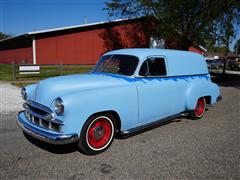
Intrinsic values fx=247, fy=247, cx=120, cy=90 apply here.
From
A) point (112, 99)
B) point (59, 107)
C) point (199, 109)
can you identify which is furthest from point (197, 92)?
point (59, 107)

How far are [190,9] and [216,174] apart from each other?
14960 millimetres

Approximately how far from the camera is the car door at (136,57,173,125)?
495 centimetres

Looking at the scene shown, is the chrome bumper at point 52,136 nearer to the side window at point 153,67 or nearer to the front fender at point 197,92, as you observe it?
the side window at point 153,67

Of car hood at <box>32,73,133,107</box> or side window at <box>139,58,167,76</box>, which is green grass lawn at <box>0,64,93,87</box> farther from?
side window at <box>139,58,167,76</box>

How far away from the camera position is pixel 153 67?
5.36m

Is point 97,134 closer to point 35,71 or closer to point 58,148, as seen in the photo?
point 58,148

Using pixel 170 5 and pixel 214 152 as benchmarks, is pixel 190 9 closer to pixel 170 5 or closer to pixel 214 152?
pixel 170 5

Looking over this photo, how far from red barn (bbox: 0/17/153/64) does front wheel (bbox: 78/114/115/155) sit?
51.2 ft

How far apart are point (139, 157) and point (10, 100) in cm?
638

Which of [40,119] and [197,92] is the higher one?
[197,92]

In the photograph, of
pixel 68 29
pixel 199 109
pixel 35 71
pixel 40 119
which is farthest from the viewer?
pixel 68 29

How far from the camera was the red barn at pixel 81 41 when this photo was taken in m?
20.0

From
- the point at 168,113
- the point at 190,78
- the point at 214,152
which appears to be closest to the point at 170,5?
the point at 190,78

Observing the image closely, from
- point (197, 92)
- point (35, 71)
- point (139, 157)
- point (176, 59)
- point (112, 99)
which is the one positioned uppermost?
point (176, 59)
